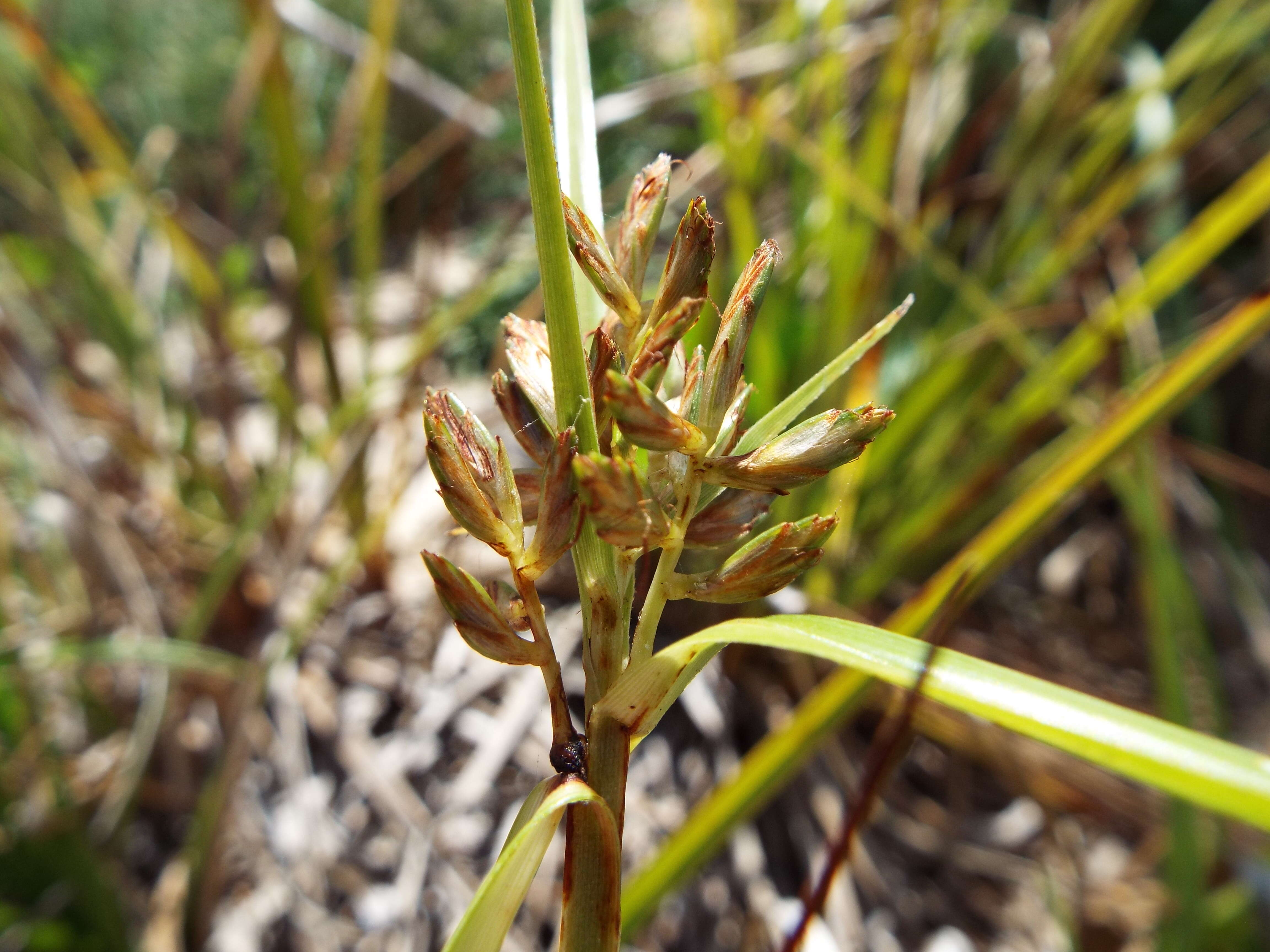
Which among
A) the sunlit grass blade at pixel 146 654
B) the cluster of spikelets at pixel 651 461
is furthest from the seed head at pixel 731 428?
the sunlit grass blade at pixel 146 654

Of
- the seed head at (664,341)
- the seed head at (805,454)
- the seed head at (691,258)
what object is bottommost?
the seed head at (805,454)

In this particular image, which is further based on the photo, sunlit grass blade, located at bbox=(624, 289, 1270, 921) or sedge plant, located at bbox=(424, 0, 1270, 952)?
sunlit grass blade, located at bbox=(624, 289, 1270, 921)

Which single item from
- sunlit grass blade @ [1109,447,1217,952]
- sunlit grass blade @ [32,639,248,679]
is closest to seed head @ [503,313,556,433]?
sunlit grass blade @ [1109,447,1217,952]

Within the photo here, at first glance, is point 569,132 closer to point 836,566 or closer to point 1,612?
point 836,566

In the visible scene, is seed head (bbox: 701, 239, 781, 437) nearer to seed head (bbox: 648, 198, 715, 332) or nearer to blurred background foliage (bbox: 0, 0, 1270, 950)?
seed head (bbox: 648, 198, 715, 332)

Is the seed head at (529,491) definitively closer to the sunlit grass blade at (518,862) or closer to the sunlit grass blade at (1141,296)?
the sunlit grass blade at (518,862)
